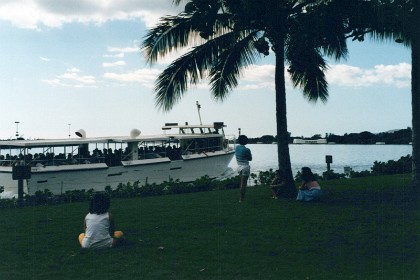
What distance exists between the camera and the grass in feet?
22.4

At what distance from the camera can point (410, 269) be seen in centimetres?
671

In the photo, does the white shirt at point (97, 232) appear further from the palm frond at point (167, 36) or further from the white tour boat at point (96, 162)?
the white tour boat at point (96, 162)

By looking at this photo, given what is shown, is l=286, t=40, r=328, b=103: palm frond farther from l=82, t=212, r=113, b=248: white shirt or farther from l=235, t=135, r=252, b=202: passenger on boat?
l=82, t=212, r=113, b=248: white shirt

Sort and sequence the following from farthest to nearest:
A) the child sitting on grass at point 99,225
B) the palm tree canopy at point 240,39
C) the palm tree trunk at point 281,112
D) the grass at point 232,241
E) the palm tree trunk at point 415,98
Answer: the palm tree trunk at point 415,98, the palm tree trunk at point 281,112, the palm tree canopy at point 240,39, the child sitting on grass at point 99,225, the grass at point 232,241

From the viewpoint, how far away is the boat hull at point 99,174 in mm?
25172

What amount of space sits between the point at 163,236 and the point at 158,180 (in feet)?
68.4

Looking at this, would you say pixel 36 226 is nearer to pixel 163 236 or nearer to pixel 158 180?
pixel 163 236

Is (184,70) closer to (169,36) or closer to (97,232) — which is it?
(169,36)

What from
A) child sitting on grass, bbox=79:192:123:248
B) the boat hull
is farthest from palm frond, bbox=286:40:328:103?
the boat hull

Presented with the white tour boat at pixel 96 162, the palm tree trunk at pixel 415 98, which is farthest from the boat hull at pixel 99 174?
the palm tree trunk at pixel 415 98

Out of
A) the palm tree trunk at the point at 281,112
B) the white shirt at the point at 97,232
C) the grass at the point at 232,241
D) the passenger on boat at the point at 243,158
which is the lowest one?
the grass at the point at 232,241

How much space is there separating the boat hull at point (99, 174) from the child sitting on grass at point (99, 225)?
45.7 feet

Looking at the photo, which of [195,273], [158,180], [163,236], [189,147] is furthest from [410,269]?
[189,147]

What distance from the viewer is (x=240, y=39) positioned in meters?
16.4
